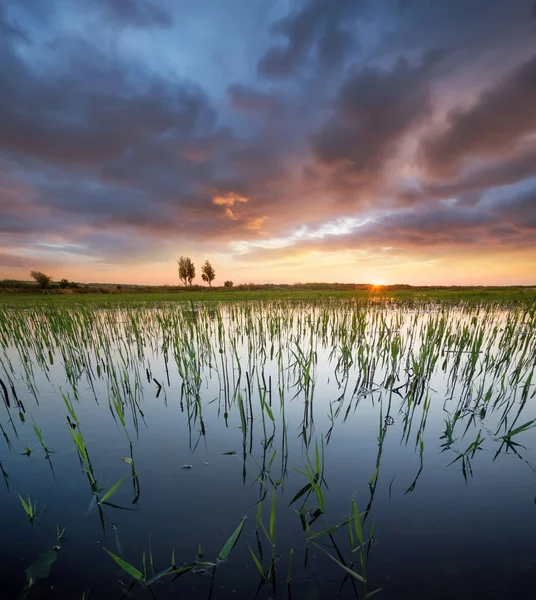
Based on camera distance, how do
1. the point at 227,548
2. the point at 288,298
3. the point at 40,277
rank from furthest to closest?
1. the point at 40,277
2. the point at 288,298
3. the point at 227,548

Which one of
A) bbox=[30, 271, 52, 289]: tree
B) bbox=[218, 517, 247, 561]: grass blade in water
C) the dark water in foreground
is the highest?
bbox=[30, 271, 52, 289]: tree

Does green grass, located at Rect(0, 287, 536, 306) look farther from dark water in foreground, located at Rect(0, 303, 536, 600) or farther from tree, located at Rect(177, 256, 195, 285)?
tree, located at Rect(177, 256, 195, 285)

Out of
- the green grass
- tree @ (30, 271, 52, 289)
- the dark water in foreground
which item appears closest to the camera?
the dark water in foreground

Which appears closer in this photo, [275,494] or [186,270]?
[275,494]

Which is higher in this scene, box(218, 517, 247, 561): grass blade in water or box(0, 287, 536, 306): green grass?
box(0, 287, 536, 306): green grass

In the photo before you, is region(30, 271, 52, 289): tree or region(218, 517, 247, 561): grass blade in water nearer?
region(218, 517, 247, 561): grass blade in water

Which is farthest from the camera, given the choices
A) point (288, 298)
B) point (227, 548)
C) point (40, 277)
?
point (40, 277)

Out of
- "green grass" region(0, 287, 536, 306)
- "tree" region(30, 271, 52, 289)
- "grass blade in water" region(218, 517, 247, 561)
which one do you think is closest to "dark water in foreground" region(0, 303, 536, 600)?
"grass blade in water" region(218, 517, 247, 561)

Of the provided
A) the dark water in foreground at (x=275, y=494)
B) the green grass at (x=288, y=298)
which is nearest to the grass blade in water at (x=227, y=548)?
the dark water in foreground at (x=275, y=494)

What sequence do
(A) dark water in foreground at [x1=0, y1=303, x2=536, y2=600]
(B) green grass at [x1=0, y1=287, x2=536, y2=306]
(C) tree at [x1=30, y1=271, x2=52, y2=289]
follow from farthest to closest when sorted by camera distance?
(C) tree at [x1=30, y1=271, x2=52, y2=289] < (B) green grass at [x1=0, y1=287, x2=536, y2=306] < (A) dark water in foreground at [x1=0, y1=303, x2=536, y2=600]

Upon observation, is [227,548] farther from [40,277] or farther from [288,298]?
[40,277]

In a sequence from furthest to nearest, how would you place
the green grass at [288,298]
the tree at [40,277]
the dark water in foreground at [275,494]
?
the tree at [40,277] → the green grass at [288,298] → the dark water in foreground at [275,494]

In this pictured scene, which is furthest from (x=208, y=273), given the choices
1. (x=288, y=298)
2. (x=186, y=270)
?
(x=288, y=298)

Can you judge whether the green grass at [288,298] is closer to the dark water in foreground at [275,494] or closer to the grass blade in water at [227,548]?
the dark water in foreground at [275,494]
